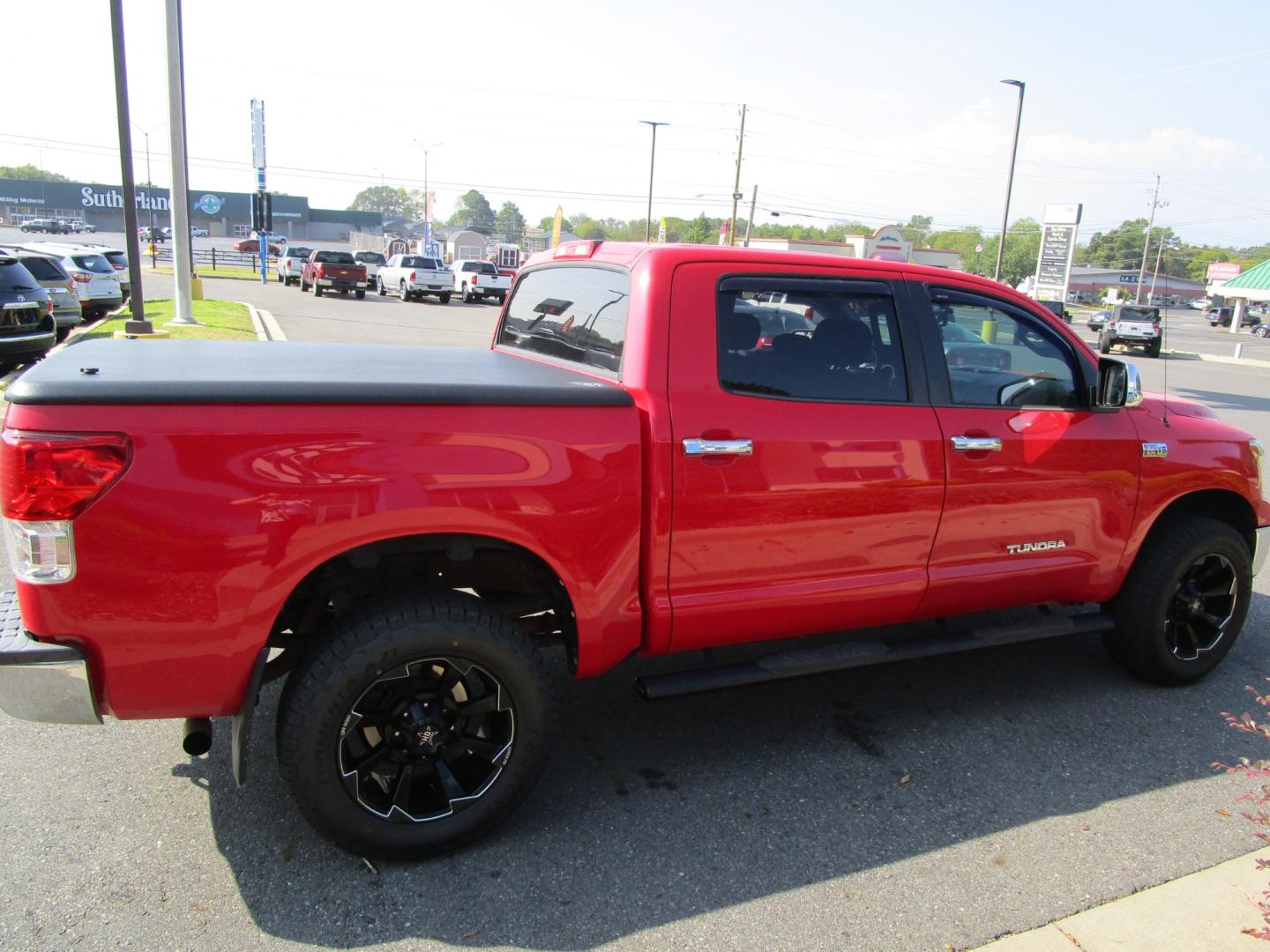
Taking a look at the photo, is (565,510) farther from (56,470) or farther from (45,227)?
(45,227)

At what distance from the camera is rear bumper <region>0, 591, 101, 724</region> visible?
2500 mm

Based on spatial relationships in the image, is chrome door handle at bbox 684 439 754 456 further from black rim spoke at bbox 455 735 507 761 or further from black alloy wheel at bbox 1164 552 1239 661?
black alloy wheel at bbox 1164 552 1239 661

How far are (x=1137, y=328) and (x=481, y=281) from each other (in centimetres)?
2510

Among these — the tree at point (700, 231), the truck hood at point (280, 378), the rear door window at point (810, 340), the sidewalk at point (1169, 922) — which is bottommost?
the sidewalk at point (1169, 922)

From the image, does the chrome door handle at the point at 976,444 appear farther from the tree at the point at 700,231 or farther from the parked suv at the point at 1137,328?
the tree at the point at 700,231

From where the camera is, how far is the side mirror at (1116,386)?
3975mm

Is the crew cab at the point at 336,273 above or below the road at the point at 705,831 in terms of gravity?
above

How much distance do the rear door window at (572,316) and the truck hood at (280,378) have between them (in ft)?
0.38

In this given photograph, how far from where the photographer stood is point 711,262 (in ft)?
11.1

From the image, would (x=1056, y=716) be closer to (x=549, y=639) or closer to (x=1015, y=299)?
(x=1015, y=299)

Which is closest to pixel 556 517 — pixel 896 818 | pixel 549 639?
pixel 549 639

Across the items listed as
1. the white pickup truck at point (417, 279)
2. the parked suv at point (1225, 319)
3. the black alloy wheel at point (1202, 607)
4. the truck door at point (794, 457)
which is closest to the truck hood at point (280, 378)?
the truck door at point (794, 457)

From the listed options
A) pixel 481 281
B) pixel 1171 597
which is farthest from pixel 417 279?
pixel 1171 597

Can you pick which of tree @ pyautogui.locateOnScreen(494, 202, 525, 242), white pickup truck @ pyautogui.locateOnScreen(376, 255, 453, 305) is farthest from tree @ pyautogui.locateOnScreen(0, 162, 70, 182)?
white pickup truck @ pyautogui.locateOnScreen(376, 255, 453, 305)
